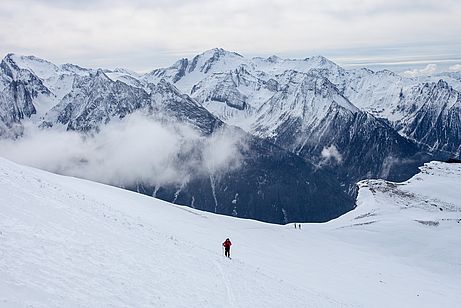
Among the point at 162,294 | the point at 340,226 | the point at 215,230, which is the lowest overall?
the point at 340,226

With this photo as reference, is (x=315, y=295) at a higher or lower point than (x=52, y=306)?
lower

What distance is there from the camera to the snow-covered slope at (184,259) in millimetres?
19375

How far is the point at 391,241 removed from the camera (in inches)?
2756

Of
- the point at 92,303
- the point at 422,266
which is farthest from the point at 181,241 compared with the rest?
the point at 422,266

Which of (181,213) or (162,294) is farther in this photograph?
(181,213)

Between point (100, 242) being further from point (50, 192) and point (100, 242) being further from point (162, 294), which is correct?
point (50, 192)

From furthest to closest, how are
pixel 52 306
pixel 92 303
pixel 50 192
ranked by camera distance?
1. pixel 50 192
2. pixel 92 303
3. pixel 52 306

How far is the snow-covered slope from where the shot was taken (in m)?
19.4

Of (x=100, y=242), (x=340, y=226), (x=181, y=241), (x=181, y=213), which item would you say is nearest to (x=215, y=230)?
(x=181, y=213)

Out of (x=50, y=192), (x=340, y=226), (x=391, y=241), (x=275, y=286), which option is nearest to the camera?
(x=275, y=286)

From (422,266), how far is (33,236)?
52244mm

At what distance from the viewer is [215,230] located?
167 feet

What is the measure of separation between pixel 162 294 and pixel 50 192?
1738 centimetres

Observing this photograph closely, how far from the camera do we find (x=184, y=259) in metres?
29.6
